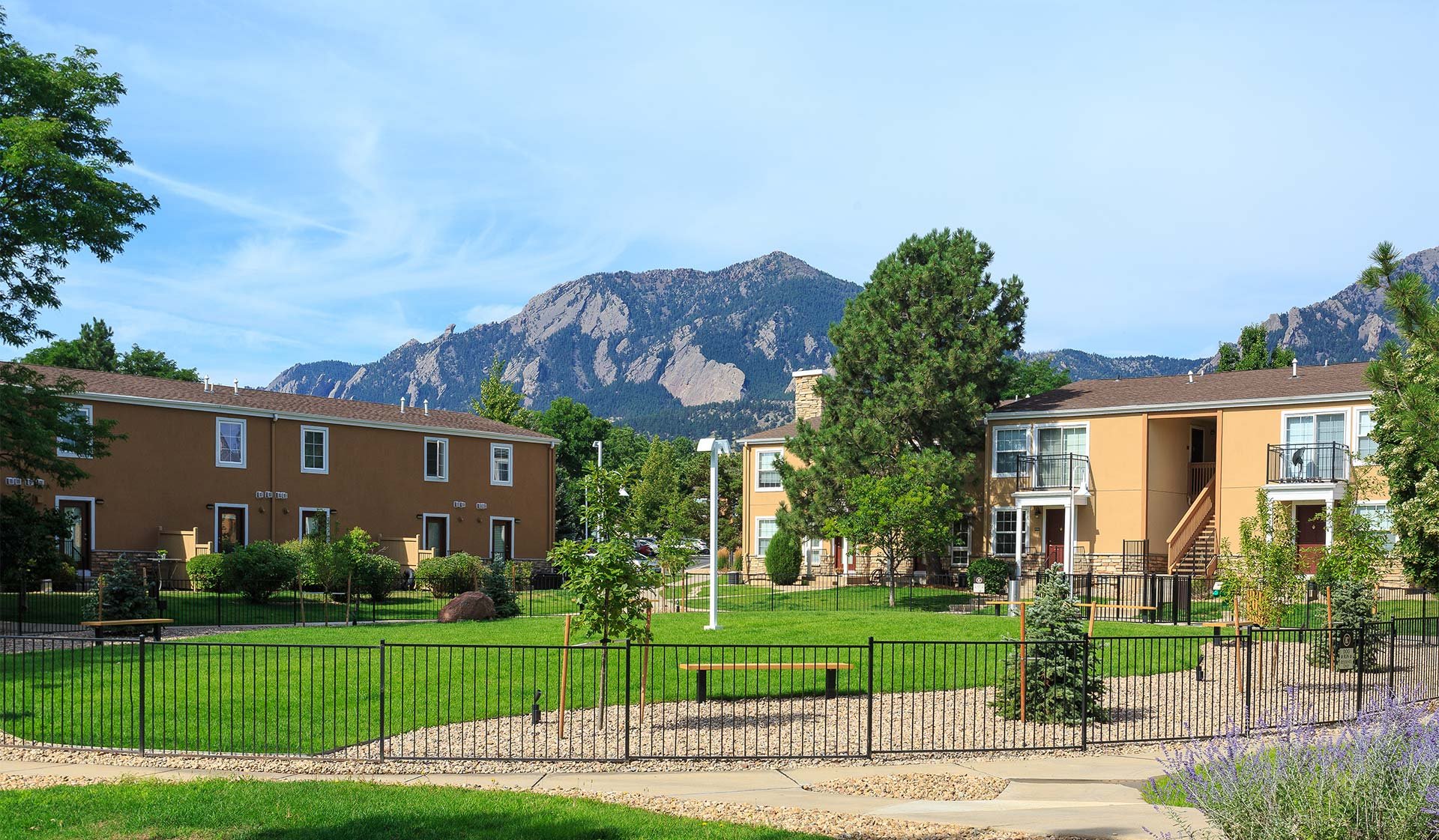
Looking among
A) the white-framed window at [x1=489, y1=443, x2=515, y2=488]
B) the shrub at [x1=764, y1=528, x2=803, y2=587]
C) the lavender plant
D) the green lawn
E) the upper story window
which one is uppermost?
the upper story window

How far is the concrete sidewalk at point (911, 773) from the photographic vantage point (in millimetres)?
9547

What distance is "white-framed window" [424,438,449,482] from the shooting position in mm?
43750

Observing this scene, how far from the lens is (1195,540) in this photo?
35656mm

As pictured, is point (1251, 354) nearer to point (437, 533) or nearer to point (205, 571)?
point (437, 533)

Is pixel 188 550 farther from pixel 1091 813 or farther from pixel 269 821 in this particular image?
pixel 1091 813

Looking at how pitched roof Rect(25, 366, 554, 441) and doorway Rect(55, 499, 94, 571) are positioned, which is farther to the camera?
pitched roof Rect(25, 366, 554, 441)

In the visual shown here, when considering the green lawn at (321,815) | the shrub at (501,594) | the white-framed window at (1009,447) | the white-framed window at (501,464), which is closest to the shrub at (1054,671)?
the green lawn at (321,815)

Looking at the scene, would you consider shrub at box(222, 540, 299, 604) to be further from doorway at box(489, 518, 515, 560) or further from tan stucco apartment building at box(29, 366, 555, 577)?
doorway at box(489, 518, 515, 560)

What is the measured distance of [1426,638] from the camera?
18500 millimetres

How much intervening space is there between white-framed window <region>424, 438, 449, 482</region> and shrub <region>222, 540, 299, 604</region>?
44.9 feet

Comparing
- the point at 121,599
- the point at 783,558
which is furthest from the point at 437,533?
the point at 121,599

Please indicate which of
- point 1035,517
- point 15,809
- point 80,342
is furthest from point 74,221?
point 80,342

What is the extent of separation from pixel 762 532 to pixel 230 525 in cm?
1912

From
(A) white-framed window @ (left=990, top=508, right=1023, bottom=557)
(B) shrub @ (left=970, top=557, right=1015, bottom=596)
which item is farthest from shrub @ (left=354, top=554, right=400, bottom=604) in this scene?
(A) white-framed window @ (left=990, top=508, right=1023, bottom=557)
